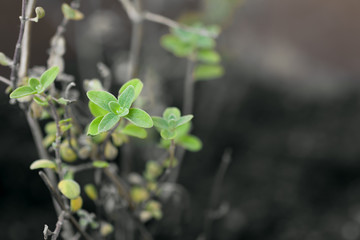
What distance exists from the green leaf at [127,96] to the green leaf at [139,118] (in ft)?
0.04

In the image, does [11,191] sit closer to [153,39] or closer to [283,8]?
[153,39]

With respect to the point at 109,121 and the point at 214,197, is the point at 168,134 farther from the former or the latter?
the point at 214,197

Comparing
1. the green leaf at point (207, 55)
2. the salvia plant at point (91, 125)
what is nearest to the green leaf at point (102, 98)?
the salvia plant at point (91, 125)

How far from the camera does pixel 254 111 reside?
195cm

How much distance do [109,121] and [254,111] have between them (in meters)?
1.54

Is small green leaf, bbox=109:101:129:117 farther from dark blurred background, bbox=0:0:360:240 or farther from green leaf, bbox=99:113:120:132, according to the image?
dark blurred background, bbox=0:0:360:240

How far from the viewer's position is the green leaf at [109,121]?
0.47 meters

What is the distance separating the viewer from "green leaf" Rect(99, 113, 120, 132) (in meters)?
0.47

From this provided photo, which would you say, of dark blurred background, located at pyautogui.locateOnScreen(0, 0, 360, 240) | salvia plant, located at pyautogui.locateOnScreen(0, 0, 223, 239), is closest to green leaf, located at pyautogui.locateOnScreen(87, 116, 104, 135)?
salvia plant, located at pyautogui.locateOnScreen(0, 0, 223, 239)

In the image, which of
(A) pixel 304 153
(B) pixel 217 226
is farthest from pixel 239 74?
(B) pixel 217 226

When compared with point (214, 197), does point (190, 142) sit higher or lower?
higher

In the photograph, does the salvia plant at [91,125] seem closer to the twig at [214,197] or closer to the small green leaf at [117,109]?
the small green leaf at [117,109]

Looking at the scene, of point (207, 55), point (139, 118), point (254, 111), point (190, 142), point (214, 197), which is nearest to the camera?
point (139, 118)

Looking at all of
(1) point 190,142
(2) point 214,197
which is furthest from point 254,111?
(1) point 190,142
